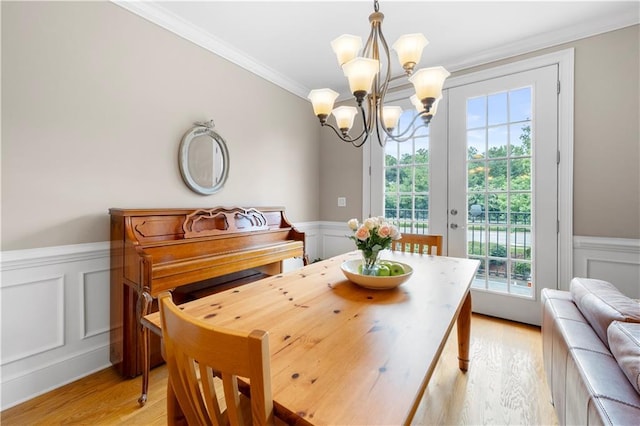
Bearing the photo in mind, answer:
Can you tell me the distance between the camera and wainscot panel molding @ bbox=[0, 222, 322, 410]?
1.56 m

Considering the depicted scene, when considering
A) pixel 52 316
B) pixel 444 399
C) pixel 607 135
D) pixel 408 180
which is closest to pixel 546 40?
pixel 607 135

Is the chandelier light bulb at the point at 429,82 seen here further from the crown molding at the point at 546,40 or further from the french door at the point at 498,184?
the crown molding at the point at 546,40

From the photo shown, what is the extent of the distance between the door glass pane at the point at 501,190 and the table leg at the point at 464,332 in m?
1.10

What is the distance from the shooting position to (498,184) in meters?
2.65

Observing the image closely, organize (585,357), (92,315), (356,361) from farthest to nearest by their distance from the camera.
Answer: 1. (92,315)
2. (585,357)
3. (356,361)

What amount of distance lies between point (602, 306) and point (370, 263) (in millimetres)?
964

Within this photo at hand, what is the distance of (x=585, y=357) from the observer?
1.00m

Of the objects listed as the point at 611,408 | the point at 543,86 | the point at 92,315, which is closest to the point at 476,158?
the point at 543,86

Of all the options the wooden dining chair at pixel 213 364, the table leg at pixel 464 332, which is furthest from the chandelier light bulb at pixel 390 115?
the wooden dining chair at pixel 213 364

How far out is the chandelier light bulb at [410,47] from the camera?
144 cm

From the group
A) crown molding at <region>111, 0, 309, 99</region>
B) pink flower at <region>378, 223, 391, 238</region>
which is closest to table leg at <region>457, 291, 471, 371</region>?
pink flower at <region>378, 223, 391, 238</region>

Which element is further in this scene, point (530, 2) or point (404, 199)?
point (404, 199)

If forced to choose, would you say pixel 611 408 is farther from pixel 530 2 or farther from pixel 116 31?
pixel 116 31

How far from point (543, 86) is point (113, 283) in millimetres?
3784
